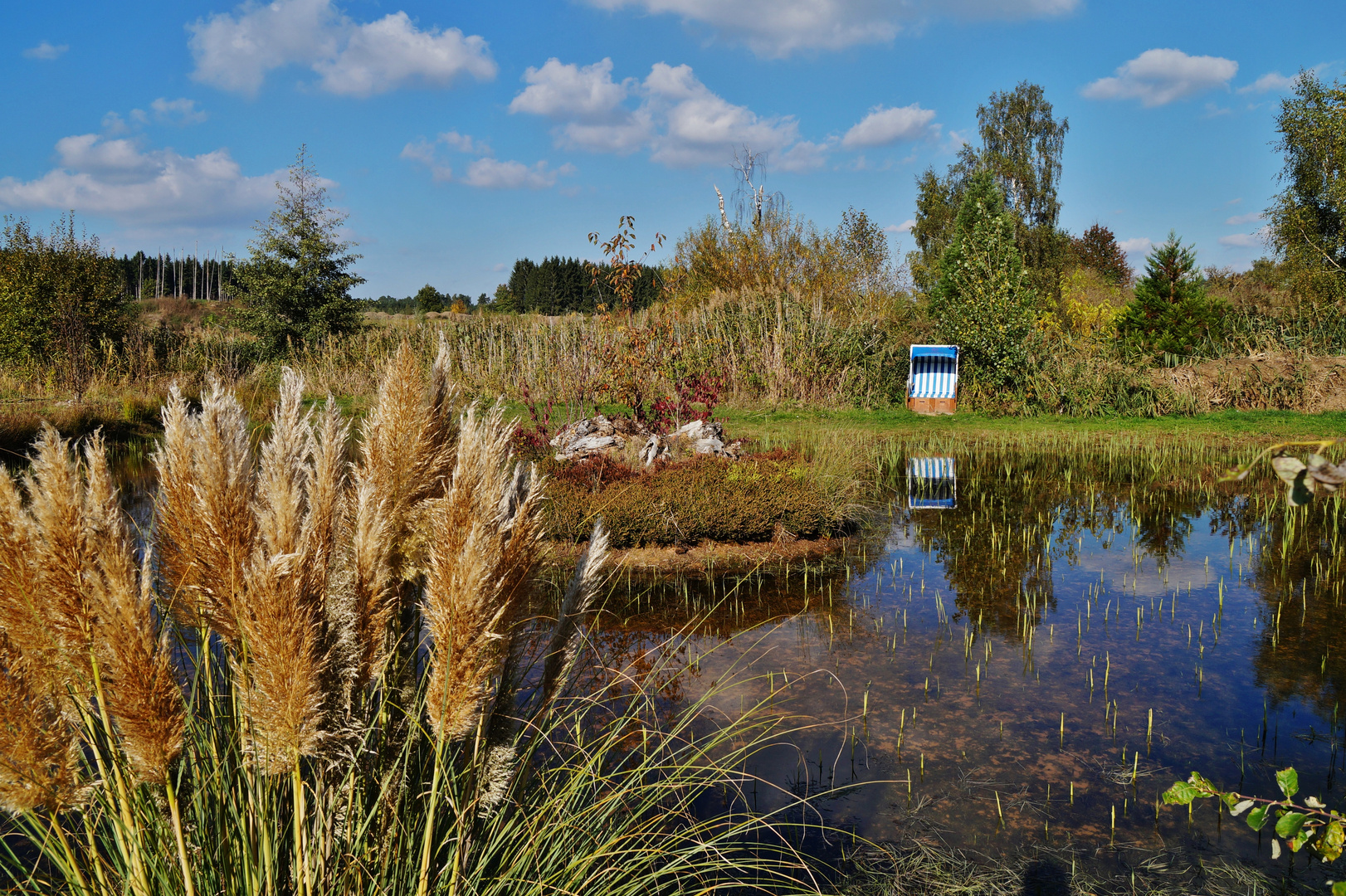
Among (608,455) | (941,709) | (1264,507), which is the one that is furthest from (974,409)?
(941,709)

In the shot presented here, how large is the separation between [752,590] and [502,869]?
5071 millimetres

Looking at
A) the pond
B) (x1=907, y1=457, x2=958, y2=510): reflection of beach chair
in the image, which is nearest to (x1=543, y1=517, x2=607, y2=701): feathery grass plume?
the pond

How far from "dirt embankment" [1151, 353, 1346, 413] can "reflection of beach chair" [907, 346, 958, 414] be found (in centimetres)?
418

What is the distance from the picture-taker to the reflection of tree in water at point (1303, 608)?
16.4 ft

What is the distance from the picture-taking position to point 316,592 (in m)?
1.34

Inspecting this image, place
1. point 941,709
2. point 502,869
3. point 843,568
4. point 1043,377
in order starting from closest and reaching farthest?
point 502,869 < point 941,709 < point 843,568 < point 1043,377

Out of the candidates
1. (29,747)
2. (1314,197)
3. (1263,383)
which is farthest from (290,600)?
(1314,197)

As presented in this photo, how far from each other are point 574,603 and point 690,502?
6.41 metres

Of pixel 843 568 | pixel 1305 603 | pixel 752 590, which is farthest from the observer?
pixel 843 568

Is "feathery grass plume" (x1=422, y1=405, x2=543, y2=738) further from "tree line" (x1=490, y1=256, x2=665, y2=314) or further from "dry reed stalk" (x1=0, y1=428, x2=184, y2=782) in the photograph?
"tree line" (x1=490, y1=256, x2=665, y2=314)

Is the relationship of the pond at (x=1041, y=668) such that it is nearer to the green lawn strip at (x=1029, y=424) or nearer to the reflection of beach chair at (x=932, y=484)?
the reflection of beach chair at (x=932, y=484)

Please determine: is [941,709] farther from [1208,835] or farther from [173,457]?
[173,457]

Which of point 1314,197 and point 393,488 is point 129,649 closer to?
point 393,488

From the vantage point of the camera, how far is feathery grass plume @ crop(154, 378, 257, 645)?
1.34 m
